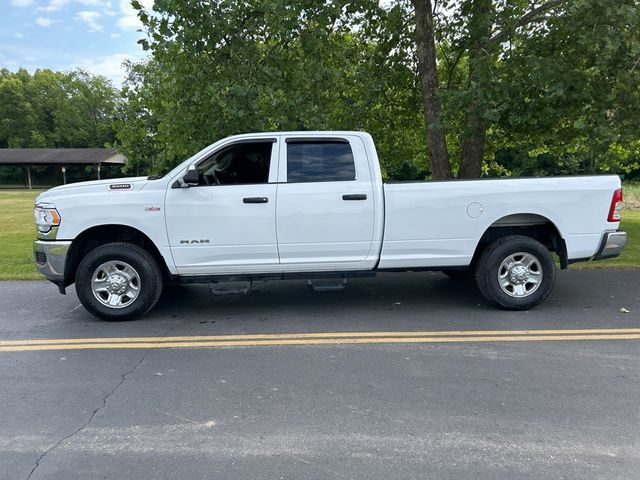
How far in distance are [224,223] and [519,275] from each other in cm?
359

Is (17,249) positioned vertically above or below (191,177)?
below

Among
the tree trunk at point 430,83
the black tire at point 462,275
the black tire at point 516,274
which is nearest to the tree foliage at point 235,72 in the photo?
the tree trunk at point 430,83

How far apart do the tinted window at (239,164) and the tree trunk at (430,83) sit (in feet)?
15.7

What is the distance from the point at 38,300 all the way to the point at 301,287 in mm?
3656

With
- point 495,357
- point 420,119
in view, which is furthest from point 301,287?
point 420,119

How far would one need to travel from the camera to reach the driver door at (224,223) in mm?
5820

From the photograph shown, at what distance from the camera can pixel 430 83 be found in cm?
1044

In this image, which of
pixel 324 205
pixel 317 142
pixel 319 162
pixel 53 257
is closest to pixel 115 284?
pixel 53 257

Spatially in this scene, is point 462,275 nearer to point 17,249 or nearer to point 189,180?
point 189,180

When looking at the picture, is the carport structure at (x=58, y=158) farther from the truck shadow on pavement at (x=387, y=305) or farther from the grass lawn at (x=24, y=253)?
the truck shadow on pavement at (x=387, y=305)

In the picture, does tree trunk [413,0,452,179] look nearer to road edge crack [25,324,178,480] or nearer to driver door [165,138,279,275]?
driver door [165,138,279,275]

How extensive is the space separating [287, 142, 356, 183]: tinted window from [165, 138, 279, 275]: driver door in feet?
0.71

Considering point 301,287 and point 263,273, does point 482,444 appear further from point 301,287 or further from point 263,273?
point 301,287

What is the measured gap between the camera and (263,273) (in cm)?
602
